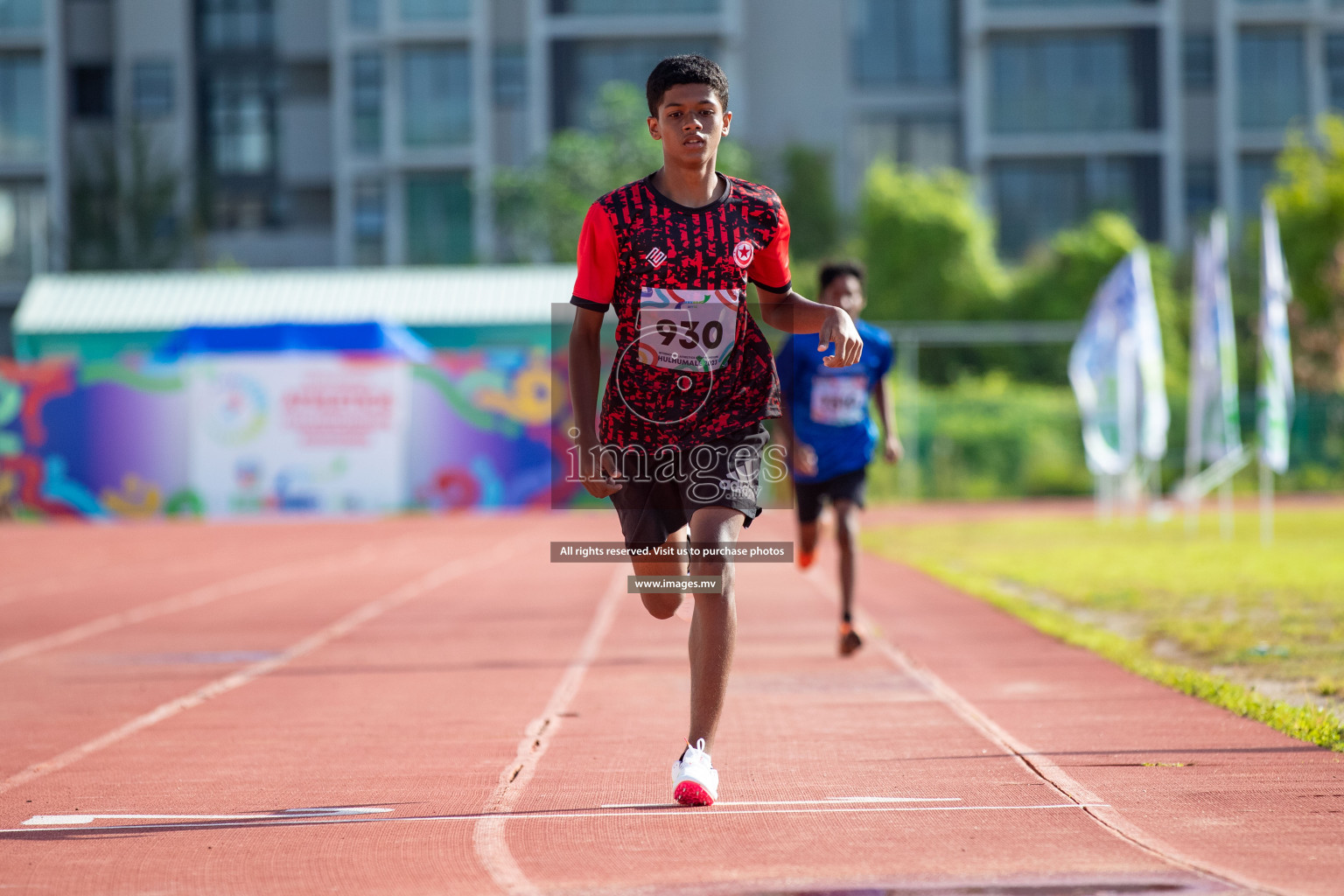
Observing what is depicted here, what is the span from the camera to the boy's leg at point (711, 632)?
4727 mm

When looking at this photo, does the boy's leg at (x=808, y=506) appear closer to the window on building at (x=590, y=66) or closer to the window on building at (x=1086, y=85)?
the window on building at (x=1086, y=85)

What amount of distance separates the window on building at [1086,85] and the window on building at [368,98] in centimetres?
1576

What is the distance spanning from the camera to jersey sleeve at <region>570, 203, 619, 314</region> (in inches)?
182

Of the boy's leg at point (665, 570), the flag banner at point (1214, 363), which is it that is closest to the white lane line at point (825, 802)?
the boy's leg at point (665, 570)

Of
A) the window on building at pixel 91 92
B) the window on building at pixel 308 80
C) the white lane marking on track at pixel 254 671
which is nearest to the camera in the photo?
the white lane marking on track at pixel 254 671

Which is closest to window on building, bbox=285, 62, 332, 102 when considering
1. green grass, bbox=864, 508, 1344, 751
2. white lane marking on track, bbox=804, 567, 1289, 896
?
green grass, bbox=864, 508, 1344, 751

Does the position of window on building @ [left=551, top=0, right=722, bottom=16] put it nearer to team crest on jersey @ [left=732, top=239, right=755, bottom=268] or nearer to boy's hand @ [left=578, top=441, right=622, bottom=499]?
team crest on jersey @ [left=732, top=239, right=755, bottom=268]

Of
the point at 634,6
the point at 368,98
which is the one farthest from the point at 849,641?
the point at 368,98

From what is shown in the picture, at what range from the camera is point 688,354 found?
4707mm

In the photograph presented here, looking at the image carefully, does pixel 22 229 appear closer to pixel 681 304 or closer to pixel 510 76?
pixel 510 76

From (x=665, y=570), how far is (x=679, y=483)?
0.25 metres

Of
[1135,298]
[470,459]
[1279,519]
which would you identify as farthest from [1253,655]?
[470,459]

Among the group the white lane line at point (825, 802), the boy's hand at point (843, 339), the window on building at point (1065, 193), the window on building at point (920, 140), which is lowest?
the white lane line at point (825, 802)

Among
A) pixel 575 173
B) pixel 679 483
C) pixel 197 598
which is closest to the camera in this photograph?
pixel 679 483
